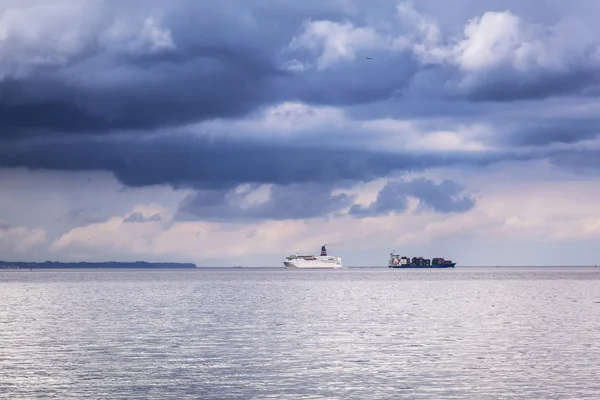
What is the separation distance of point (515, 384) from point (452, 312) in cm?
7611

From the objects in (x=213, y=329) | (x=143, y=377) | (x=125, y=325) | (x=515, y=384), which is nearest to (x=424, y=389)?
(x=515, y=384)

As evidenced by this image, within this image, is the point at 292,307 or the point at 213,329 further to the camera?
the point at 292,307

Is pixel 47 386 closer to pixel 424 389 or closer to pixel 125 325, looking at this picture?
pixel 424 389

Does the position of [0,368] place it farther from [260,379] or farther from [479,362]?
[479,362]

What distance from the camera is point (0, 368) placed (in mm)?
A: 66062

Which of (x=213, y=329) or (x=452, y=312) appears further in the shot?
(x=452, y=312)

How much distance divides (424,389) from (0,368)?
31805 millimetres

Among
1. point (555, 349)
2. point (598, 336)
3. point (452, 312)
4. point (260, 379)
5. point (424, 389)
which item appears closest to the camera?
point (424, 389)

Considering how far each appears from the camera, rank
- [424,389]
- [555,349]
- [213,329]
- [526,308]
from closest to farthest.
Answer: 1. [424,389]
2. [555,349]
3. [213,329]
4. [526,308]

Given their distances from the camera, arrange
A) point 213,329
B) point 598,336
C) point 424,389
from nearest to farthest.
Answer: point 424,389 → point 598,336 → point 213,329

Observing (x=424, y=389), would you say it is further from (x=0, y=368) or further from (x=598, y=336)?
(x=598, y=336)

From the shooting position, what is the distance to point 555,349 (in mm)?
77438

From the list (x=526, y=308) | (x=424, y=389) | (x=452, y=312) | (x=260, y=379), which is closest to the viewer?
(x=424, y=389)

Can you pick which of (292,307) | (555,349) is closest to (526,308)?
(292,307)
